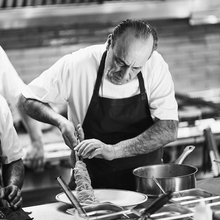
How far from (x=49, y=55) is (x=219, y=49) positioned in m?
2.25

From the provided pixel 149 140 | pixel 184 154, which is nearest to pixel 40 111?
pixel 149 140

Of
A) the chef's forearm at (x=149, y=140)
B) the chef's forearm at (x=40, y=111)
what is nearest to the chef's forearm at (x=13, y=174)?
the chef's forearm at (x=40, y=111)

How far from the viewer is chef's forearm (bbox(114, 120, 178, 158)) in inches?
120

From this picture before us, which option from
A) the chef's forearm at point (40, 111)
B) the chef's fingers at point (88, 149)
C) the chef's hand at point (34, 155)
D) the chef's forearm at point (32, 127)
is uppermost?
the chef's forearm at point (40, 111)

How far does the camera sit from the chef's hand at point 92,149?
2.73 meters

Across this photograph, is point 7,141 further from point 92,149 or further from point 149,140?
point 149,140

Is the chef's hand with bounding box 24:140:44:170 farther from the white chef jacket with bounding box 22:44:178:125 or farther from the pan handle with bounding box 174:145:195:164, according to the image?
the pan handle with bounding box 174:145:195:164

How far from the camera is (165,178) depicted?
2.56 meters

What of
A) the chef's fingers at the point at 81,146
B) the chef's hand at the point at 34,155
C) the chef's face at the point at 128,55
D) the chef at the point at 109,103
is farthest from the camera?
the chef's hand at the point at 34,155

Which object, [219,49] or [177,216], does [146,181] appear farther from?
[219,49]

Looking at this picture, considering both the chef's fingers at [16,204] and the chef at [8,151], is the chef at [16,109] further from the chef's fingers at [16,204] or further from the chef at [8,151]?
the chef's fingers at [16,204]

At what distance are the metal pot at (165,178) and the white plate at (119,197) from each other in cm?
6

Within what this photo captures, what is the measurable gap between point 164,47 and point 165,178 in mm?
4067

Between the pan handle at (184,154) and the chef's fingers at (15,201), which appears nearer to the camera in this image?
the chef's fingers at (15,201)
